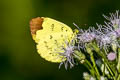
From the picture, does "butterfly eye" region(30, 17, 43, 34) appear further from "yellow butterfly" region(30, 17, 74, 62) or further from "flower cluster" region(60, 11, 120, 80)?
"flower cluster" region(60, 11, 120, 80)

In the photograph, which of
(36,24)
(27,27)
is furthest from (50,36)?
(27,27)

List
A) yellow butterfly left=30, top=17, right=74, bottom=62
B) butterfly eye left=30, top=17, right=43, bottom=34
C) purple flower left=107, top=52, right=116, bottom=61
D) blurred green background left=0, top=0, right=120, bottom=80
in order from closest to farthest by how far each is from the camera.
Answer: purple flower left=107, top=52, right=116, bottom=61 < yellow butterfly left=30, top=17, right=74, bottom=62 < butterfly eye left=30, top=17, right=43, bottom=34 < blurred green background left=0, top=0, right=120, bottom=80

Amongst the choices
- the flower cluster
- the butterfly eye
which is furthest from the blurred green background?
the flower cluster

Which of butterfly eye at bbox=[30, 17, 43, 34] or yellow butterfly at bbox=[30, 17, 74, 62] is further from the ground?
butterfly eye at bbox=[30, 17, 43, 34]

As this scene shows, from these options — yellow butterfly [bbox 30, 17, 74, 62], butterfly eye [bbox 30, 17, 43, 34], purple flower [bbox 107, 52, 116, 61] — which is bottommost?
purple flower [bbox 107, 52, 116, 61]

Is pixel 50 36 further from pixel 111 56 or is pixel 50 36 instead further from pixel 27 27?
pixel 27 27

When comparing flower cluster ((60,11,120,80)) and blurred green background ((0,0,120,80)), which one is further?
blurred green background ((0,0,120,80))
